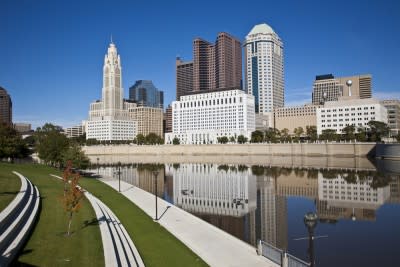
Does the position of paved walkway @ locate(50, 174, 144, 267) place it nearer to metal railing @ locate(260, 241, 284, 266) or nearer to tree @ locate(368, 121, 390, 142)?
metal railing @ locate(260, 241, 284, 266)

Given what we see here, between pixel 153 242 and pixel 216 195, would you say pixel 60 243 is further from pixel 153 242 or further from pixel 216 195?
pixel 216 195

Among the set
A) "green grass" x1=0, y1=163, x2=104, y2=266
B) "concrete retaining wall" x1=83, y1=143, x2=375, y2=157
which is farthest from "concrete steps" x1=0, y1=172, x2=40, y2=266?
"concrete retaining wall" x1=83, y1=143, x2=375, y2=157

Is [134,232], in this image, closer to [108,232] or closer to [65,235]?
[108,232]

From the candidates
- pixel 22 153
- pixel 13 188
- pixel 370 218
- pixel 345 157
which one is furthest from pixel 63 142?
pixel 345 157

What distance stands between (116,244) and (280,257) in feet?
33.6

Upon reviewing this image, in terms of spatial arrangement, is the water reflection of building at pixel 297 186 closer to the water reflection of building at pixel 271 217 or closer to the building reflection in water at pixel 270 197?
the building reflection in water at pixel 270 197

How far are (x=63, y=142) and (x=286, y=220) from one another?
60563 mm

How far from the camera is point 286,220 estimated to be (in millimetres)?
38688

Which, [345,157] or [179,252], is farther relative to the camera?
[345,157]

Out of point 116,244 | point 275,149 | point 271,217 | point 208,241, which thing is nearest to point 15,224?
point 116,244

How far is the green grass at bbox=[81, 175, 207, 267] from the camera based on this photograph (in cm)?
2147

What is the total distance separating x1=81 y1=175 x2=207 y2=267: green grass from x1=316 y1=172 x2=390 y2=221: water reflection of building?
20103 mm

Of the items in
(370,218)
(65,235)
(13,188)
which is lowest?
(370,218)

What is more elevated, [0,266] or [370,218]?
[0,266]
